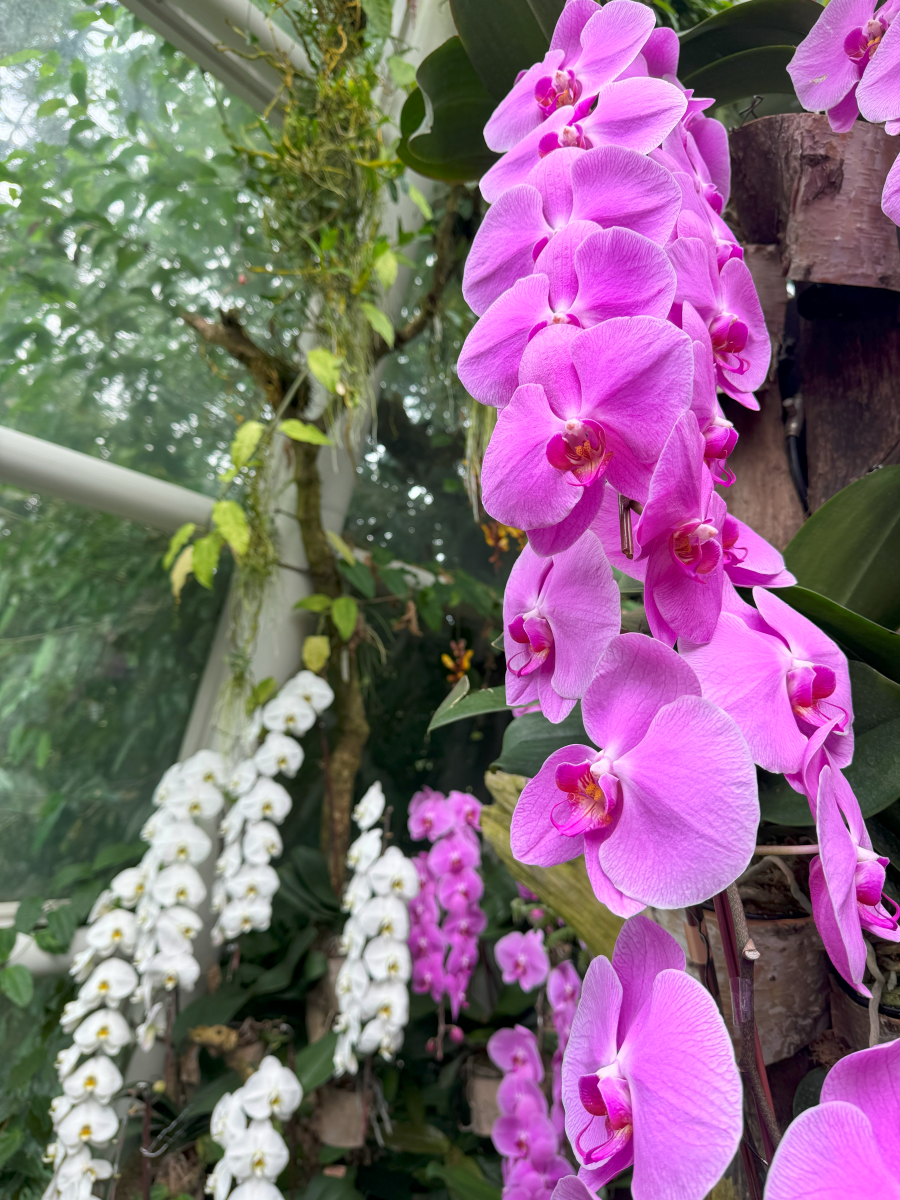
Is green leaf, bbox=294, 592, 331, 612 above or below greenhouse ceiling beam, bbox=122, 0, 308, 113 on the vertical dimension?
below

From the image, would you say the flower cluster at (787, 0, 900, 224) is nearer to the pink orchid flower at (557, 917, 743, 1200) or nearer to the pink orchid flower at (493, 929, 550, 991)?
the pink orchid flower at (557, 917, 743, 1200)

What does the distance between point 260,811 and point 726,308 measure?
2.84 feet

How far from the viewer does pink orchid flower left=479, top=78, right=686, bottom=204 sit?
0.93 feet

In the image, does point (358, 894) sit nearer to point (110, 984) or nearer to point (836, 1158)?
point (110, 984)

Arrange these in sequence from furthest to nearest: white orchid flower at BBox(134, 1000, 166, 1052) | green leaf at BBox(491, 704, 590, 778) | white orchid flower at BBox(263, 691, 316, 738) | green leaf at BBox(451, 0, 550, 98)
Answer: white orchid flower at BBox(263, 691, 316, 738) → white orchid flower at BBox(134, 1000, 166, 1052) → green leaf at BBox(451, 0, 550, 98) → green leaf at BBox(491, 704, 590, 778)

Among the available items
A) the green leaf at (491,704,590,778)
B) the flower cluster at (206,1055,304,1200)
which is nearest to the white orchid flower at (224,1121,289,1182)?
the flower cluster at (206,1055,304,1200)

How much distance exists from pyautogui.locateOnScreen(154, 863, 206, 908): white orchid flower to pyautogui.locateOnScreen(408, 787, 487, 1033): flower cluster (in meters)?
0.29

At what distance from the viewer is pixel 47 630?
100cm

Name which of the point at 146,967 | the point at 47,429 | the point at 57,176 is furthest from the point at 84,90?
the point at 146,967

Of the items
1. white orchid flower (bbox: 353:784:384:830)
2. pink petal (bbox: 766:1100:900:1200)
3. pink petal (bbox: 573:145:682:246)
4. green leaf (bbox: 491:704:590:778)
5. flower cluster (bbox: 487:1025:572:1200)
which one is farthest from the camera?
white orchid flower (bbox: 353:784:384:830)

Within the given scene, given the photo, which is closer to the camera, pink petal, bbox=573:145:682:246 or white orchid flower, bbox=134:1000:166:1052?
pink petal, bbox=573:145:682:246

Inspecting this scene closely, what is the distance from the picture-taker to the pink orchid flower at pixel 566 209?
25cm

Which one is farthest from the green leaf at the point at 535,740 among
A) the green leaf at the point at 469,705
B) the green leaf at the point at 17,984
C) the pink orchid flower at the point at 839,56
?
the green leaf at the point at 17,984

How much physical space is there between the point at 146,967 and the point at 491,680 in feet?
2.82
